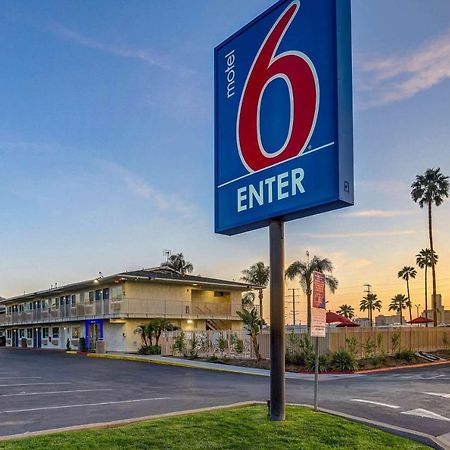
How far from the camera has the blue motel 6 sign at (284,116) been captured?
305 inches

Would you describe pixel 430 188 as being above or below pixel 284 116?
above

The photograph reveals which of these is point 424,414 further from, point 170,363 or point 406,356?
point 406,356

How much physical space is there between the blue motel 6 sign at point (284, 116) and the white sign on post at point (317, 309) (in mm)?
1740

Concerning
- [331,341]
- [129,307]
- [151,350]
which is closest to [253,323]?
[331,341]

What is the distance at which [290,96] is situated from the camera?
27.4 ft

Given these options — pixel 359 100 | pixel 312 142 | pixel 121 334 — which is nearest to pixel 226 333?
pixel 121 334

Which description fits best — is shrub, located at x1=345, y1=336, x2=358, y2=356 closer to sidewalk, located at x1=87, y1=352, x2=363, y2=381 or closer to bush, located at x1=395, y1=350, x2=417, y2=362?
sidewalk, located at x1=87, y1=352, x2=363, y2=381

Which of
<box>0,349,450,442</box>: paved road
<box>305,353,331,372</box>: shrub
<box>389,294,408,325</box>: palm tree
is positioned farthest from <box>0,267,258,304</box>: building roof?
<box>389,294,408,325</box>: palm tree

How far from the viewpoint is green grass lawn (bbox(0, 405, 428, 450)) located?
22.9 ft

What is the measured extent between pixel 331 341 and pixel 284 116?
17.9 metres

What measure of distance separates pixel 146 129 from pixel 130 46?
644cm

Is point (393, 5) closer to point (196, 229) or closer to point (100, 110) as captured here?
point (100, 110)

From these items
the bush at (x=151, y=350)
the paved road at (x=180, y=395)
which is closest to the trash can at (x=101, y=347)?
the bush at (x=151, y=350)

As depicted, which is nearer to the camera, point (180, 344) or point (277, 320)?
point (277, 320)
